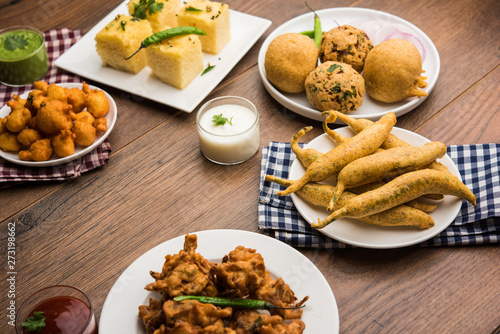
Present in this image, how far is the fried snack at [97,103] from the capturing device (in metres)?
2.28

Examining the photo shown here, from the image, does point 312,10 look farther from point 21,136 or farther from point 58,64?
point 21,136

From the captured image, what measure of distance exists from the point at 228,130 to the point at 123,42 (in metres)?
0.79

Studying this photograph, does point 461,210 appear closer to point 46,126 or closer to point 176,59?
point 176,59

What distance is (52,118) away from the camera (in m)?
2.11

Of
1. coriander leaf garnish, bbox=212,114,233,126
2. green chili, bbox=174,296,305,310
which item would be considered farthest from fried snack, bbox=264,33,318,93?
green chili, bbox=174,296,305,310

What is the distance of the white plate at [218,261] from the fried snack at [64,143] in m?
0.75

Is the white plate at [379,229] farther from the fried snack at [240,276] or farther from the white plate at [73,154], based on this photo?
the white plate at [73,154]

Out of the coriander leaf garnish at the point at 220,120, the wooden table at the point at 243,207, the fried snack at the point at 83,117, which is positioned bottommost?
the wooden table at the point at 243,207

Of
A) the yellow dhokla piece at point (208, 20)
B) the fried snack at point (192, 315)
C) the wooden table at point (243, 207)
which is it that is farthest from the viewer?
the yellow dhokla piece at point (208, 20)

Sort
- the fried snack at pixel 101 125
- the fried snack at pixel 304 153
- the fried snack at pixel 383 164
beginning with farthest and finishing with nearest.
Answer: the fried snack at pixel 101 125
the fried snack at pixel 304 153
the fried snack at pixel 383 164

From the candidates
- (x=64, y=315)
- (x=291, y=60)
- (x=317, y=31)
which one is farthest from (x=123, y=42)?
(x=64, y=315)

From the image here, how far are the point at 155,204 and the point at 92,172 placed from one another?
377 mm

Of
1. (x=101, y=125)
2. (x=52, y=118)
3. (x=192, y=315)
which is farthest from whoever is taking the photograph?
(x=101, y=125)

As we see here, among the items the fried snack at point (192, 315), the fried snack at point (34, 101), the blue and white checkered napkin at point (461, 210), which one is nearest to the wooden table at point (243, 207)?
the blue and white checkered napkin at point (461, 210)
